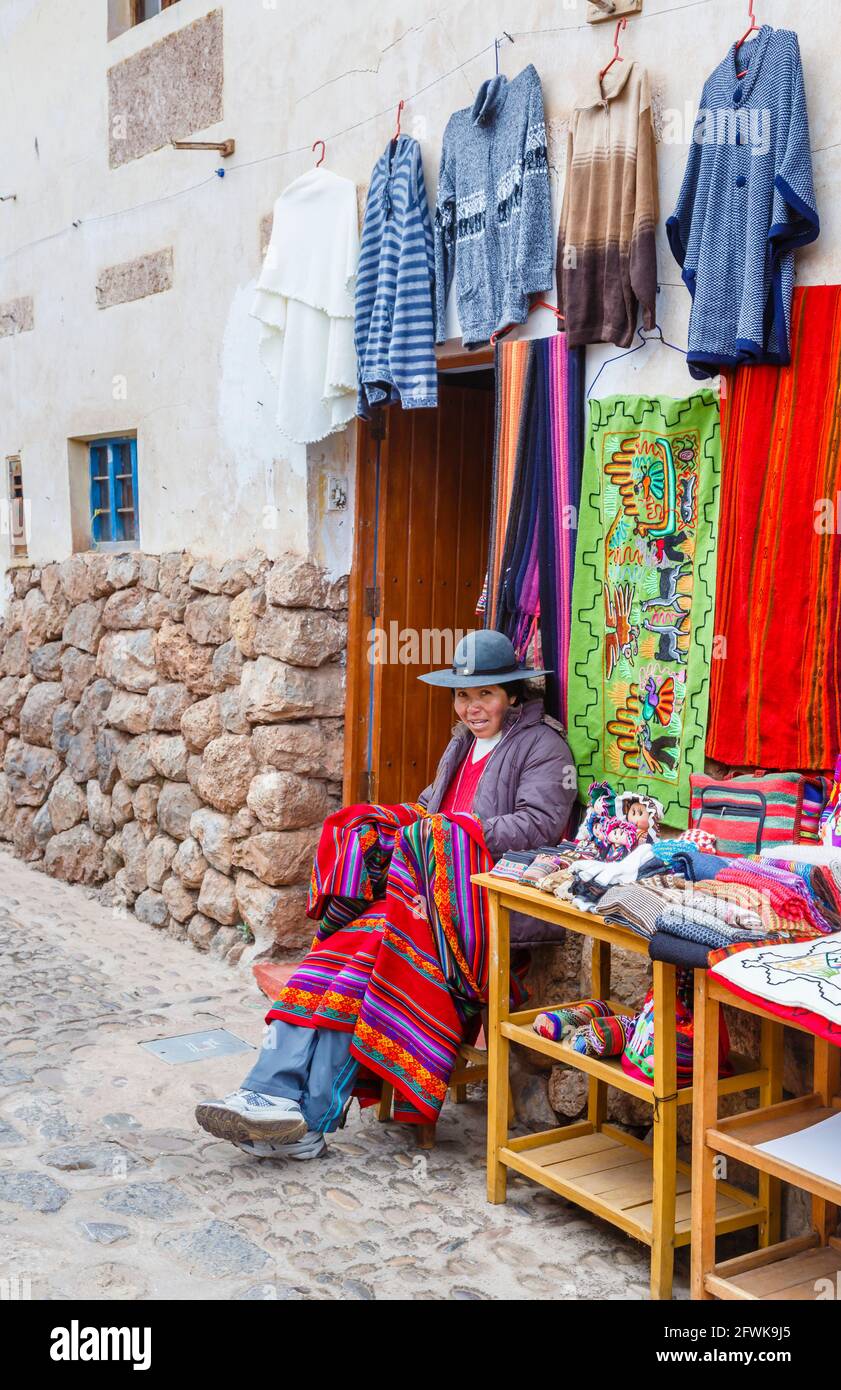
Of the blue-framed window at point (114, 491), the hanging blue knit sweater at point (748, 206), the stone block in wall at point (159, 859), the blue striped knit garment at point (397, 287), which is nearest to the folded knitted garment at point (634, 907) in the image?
the hanging blue knit sweater at point (748, 206)

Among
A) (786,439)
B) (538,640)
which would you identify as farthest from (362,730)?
(786,439)

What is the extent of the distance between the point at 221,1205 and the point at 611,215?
9.37 ft

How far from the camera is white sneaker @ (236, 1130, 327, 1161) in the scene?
11.8 feet

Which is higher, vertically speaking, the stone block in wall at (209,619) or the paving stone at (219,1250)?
the stone block in wall at (209,619)

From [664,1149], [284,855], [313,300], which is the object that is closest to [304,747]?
[284,855]

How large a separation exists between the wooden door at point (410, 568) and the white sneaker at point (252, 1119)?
1827 mm

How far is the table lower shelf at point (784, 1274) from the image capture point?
8.91 ft

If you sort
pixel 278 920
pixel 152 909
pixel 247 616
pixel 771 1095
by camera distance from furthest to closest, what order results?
pixel 152 909, pixel 247 616, pixel 278 920, pixel 771 1095

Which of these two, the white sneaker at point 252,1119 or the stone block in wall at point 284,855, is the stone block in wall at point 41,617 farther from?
the white sneaker at point 252,1119

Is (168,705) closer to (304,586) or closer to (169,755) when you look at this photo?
(169,755)

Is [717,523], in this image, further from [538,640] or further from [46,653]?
[46,653]

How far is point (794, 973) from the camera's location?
2.53m

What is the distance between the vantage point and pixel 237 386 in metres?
5.59

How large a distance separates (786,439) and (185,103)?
379 cm
